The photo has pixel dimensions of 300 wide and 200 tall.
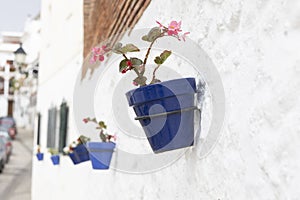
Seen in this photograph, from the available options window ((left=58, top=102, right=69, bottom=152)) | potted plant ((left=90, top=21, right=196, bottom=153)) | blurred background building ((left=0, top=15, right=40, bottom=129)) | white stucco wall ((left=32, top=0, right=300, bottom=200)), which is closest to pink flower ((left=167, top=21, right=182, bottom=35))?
potted plant ((left=90, top=21, right=196, bottom=153))

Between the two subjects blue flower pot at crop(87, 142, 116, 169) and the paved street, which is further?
the paved street

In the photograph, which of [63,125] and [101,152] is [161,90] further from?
[63,125]

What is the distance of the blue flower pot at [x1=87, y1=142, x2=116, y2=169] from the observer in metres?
3.28

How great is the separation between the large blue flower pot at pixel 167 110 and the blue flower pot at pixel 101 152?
1.43 meters

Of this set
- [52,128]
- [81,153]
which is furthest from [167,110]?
[52,128]

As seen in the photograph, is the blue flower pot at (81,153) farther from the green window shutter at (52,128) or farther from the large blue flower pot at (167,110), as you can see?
the green window shutter at (52,128)

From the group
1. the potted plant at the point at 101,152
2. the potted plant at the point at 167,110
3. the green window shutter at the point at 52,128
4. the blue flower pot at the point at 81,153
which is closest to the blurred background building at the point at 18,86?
the green window shutter at the point at 52,128

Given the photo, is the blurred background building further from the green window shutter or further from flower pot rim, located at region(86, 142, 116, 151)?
flower pot rim, located at region(86, 142, 116, 151)

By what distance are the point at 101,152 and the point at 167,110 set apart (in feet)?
5.35

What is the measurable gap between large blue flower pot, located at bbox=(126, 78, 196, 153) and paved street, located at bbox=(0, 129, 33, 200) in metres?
10.6

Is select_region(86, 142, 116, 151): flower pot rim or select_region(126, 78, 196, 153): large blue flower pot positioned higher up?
select_region(126, 78, 196, 153): large blue flower pot

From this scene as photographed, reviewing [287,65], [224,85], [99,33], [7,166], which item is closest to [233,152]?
[224,85]

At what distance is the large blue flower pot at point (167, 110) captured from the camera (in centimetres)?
176

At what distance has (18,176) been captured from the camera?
16.2m
